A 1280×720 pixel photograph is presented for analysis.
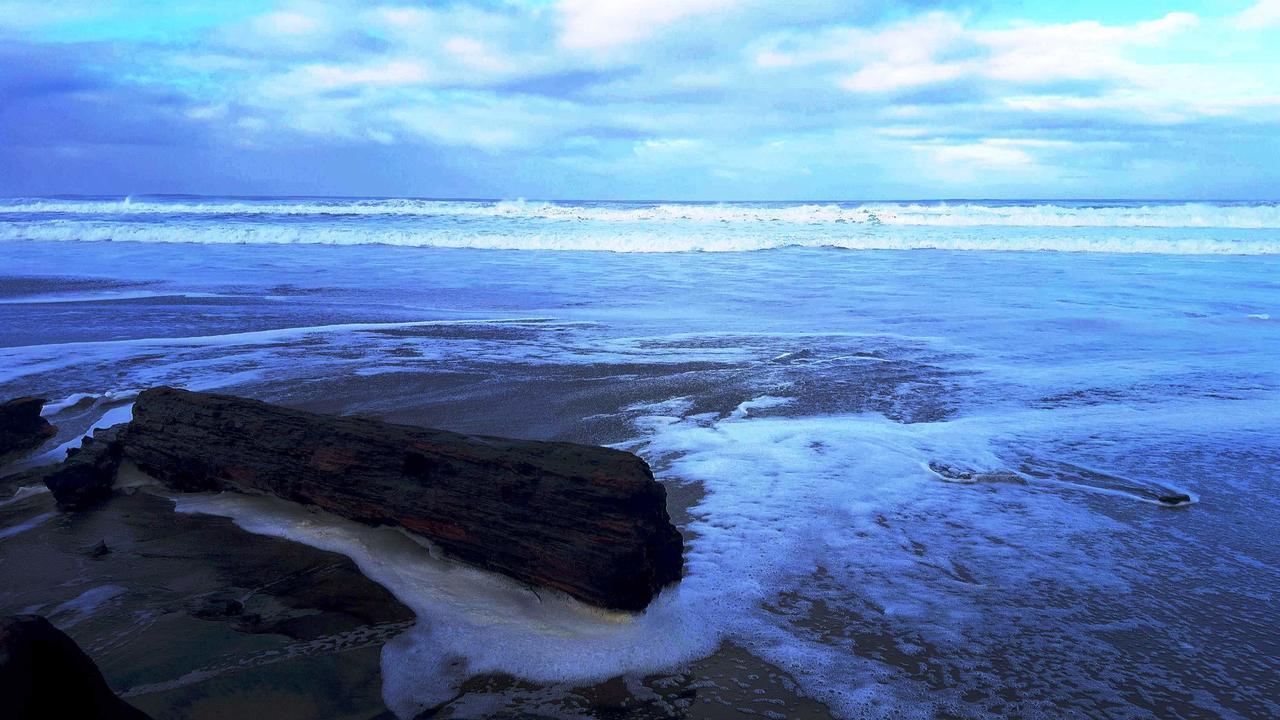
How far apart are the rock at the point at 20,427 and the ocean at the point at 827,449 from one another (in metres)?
0.59

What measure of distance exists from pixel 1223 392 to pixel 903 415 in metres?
2.83

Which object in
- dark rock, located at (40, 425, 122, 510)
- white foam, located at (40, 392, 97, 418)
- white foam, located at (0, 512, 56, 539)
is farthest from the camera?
white foam, located at (40, 392, 97, 418)

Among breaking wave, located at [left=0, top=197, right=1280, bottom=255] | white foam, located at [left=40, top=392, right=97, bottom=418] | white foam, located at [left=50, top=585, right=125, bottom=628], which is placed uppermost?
breaking wave, located at [left=0, top=197, right=1280, bottom=255]

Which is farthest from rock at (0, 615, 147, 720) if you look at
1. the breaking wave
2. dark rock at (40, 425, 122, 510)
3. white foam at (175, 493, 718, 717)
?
the breaking wave

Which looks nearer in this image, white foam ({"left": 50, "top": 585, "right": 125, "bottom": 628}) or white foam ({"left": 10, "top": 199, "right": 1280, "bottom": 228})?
white foam ({"left": 50, "top": 585, "right": 125, "bottom": 628})

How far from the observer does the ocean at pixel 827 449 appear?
8.56ft

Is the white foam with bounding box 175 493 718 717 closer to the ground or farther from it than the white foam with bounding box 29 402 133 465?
closer to the ground

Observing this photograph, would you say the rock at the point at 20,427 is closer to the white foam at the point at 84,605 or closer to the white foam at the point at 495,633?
the white foam at the point at 84,605

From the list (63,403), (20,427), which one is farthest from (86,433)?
(63,403)

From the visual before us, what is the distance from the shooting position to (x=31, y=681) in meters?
1.68

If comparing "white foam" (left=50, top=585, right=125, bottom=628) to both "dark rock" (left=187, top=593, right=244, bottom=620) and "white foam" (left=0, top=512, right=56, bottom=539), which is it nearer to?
"dark rock" (left=187, top=593, right=244, bottom=620)

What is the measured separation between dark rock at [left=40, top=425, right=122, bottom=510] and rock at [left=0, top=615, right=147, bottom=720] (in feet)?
8.44

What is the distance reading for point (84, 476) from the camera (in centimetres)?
394

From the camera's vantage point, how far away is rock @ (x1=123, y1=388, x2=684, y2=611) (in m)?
2.86
